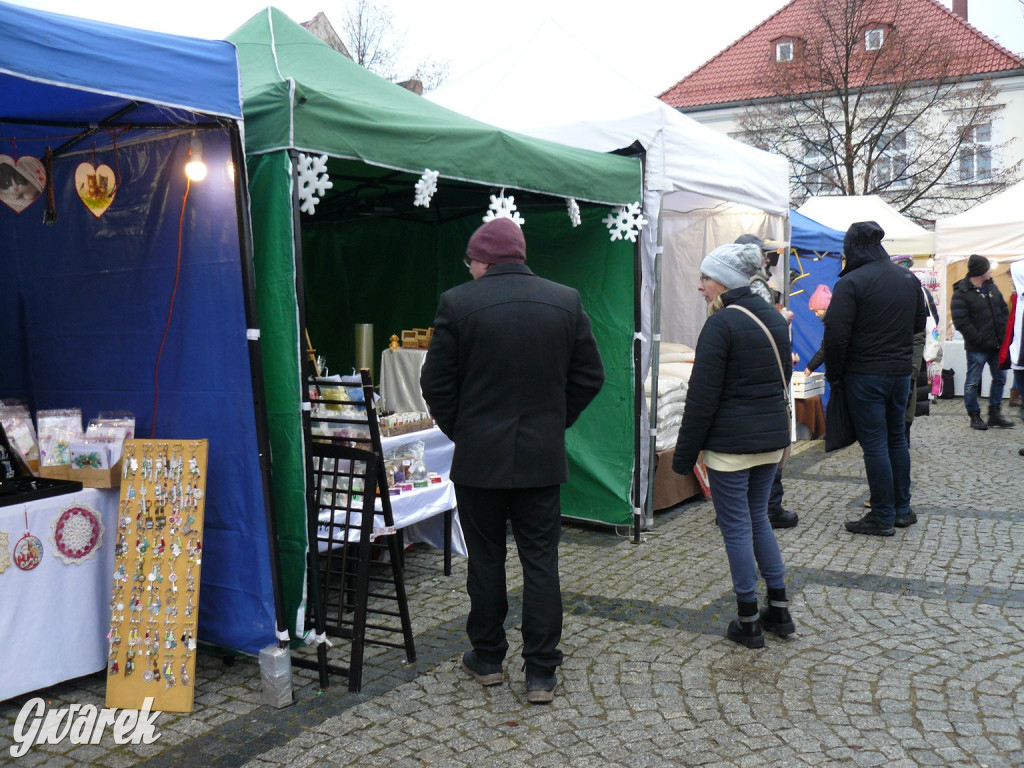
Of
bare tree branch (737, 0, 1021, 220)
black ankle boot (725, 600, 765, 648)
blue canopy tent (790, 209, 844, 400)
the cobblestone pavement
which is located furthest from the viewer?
bare tree branch (737, 0, 1021, 220)

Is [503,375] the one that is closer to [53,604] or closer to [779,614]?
[779,614]

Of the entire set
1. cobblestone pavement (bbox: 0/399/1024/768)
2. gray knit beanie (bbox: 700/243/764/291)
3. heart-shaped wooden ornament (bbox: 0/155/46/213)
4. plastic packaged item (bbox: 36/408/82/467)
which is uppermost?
heart-shaped wooden ornament (bbox: 0/155/46/213)

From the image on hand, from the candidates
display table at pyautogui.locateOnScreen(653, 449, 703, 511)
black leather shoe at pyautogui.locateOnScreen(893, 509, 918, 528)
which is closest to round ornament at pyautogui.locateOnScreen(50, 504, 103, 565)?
display table at pyautogui.locateOnScreen(653, 449, 703, 511)

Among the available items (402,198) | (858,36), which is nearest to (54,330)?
(402,198)

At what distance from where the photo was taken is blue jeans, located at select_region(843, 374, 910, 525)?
550cm

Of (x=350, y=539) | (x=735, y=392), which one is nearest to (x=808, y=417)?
(x=735, y=392)

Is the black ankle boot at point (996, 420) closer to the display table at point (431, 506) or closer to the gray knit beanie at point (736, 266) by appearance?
the display table at point (431, 506)

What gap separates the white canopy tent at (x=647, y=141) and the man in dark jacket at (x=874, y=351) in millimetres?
1055

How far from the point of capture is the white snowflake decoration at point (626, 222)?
18.0 ft

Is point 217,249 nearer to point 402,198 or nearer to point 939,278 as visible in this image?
point 402,198

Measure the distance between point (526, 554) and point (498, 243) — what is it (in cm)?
112

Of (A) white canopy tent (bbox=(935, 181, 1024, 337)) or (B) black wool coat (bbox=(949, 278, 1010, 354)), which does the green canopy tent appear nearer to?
(B) black wool coat (bbox=(949, 278, 1010, 354))

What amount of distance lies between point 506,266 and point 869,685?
2033 millimetres

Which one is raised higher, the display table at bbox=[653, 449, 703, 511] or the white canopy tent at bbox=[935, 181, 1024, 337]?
the white canopy tent at bbox=[935, 181, 1024, 337]
